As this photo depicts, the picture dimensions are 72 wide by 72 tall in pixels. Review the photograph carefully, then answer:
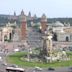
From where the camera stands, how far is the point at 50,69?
115ft

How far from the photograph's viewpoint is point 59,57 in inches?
1695

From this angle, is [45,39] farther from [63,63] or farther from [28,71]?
[28,71]

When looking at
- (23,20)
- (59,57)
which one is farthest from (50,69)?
(23,20)

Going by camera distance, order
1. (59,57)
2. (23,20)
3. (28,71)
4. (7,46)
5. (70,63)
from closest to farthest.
→ 1. (28,71)
2. (70,63)
3. (59,57)
4. (7,46)
5. (23,20)

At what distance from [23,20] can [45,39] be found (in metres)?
28.1

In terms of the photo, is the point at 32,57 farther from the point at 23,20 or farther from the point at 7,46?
the point at 23,20

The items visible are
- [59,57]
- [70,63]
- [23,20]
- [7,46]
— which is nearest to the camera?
[70,63]

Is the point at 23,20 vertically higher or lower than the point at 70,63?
higher

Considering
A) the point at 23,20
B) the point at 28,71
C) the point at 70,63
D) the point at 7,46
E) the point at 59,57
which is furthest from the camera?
the point at 23,20

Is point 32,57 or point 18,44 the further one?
point 18,44

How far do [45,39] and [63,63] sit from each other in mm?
4865

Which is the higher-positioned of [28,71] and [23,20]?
[23,20]

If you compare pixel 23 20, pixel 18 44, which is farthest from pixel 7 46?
pixel 23 20

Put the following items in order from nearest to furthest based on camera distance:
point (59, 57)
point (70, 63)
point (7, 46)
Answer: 1. point (70, 63)
2. point (59, 57)
3. point (7, 46)
